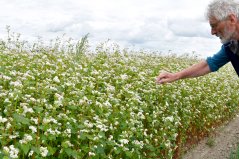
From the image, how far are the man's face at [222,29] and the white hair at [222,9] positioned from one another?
0.05 metres

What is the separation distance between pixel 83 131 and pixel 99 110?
Result: 589mm

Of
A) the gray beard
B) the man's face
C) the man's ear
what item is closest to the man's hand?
the gray beard

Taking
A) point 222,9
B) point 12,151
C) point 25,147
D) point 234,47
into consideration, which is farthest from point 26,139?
point 234,47

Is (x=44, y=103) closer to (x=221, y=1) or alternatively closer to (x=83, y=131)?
(x=83, y=131)

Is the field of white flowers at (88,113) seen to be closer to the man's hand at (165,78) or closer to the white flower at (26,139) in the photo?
the white flower at (26,139)

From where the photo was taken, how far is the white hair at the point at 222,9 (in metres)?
4.76

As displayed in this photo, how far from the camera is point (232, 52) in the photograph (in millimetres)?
5359

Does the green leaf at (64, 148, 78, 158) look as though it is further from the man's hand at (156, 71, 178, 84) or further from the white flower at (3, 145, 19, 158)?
the man's hand at (156, 71, 178, 84)

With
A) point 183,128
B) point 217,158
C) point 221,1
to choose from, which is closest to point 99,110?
point 221,1

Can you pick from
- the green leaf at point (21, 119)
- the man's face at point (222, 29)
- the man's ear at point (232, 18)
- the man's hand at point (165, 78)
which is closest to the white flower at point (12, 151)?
the green leaf at point (21, 119)

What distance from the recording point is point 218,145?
904 centimetres

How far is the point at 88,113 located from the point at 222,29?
1.79 m

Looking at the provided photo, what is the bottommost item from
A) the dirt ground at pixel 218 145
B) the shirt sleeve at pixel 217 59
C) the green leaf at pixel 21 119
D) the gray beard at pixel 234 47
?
the dirt ground at pixel 218 145

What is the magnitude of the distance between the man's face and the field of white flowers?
1458 mm
